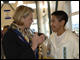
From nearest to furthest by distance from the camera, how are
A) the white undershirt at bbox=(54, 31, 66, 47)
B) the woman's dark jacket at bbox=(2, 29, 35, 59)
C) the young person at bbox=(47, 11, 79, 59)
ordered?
the woman's dark jacket at bbox=(2, 29, 35, 59)
the young person at bbox=(47, 11, 79, 59)
the white undershirt at bbox=(54, 31, 66, 47)

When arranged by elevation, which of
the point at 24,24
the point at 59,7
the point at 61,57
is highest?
the point at 59,7

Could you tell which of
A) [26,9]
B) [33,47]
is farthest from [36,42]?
[26,9]

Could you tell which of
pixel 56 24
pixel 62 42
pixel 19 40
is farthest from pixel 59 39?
pixel 19 40

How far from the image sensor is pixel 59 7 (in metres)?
2.98

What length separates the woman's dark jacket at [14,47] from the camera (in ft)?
3.41

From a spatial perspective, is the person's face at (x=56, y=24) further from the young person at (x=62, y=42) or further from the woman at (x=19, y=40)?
the woman at (x=19, y=40)

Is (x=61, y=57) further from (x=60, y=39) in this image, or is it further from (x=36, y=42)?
(x=36, y=42)

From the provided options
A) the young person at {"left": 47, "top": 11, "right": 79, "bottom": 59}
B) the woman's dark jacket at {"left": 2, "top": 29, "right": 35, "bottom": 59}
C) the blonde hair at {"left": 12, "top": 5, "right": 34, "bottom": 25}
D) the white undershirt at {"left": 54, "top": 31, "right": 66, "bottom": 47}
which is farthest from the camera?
the white undershirt at {"left": 54, "top": 31, "right": 66, "bottom": 47}

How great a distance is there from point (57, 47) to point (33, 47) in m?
0.54

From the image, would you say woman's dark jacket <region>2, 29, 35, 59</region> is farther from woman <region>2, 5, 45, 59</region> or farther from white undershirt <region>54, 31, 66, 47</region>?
white undershirt <region>54, 31, 66, 47</region>

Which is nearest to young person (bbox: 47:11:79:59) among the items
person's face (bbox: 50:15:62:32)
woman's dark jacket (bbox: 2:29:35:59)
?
person's face (bbox: 50:15:62:32)

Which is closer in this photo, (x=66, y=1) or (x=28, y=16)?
(x=28, y=16)

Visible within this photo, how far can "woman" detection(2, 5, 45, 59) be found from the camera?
1.04 m

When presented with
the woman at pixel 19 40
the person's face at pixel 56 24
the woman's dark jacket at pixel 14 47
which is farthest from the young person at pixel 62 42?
the woman's dark jacket at pixel 14 47
